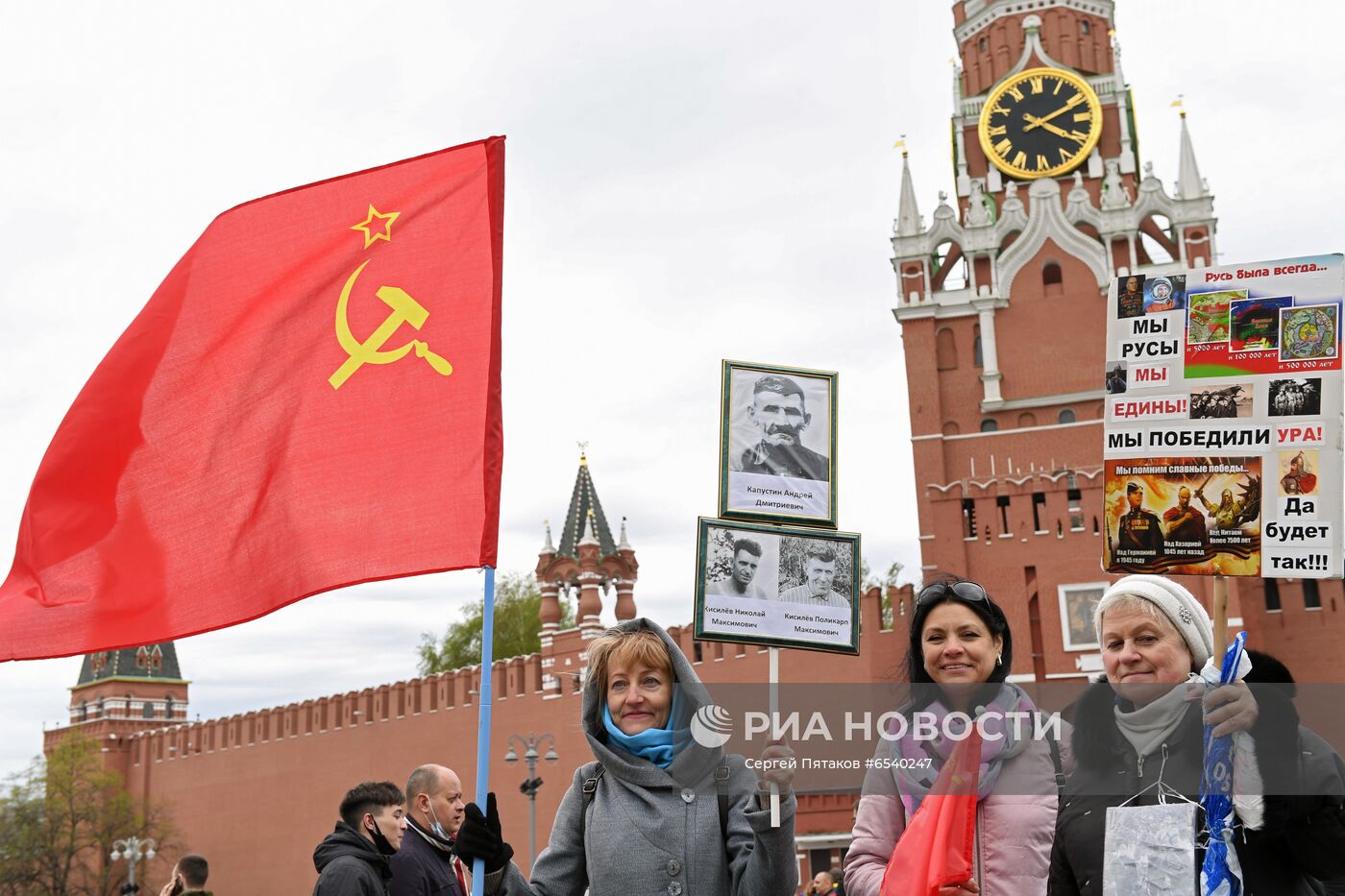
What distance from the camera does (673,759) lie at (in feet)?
10.2

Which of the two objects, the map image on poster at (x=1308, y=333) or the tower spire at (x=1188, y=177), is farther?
the tower spire at (x=1188, y=177)

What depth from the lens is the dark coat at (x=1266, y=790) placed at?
8.35ft

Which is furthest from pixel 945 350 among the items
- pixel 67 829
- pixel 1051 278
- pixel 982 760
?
pixel 982 760

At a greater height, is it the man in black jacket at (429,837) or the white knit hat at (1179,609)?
the white knit hat at (1179,609)

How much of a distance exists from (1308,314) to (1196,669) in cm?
87

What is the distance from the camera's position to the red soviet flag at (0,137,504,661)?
3.96m

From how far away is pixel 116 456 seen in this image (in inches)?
167

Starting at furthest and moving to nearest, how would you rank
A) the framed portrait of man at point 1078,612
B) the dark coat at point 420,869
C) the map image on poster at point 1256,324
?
the framed portrait of man at point 1078,612
the dark coat at point 420,869
the map image on poster at point 1256,324

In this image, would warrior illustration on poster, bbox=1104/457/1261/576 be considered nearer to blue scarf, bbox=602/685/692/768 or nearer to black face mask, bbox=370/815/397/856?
blue scarf, bbox=602/685/692/768

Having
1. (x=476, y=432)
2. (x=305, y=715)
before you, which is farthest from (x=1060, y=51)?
(x=476, y=432)

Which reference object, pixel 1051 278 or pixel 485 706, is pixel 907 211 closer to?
pixel 1051 278

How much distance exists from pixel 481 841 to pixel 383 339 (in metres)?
1.61

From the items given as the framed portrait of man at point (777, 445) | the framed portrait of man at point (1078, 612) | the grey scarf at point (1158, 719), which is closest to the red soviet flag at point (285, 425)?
the framed portrait of man at point (777, 445)

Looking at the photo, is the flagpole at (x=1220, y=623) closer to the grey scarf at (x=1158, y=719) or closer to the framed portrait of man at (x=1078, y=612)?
the grey scarf at (x=1158, y=719)
